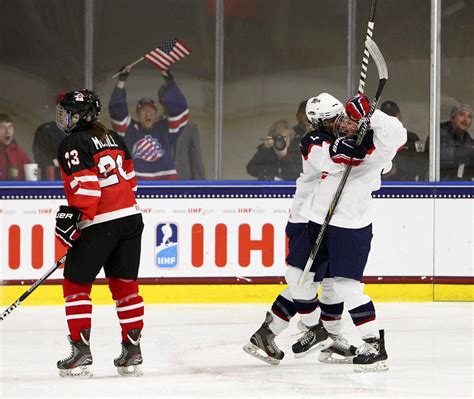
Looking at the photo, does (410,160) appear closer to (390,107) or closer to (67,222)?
(390,107)

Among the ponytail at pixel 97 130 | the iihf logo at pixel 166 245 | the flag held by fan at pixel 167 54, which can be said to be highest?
the flag held by fan at pixel 167 54

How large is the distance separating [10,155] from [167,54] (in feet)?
3.58

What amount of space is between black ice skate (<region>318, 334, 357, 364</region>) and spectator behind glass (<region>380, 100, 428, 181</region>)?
7.91ft

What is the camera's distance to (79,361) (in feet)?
17.2

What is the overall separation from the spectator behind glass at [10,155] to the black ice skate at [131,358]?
2.85 meters

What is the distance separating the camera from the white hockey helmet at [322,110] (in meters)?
5.52

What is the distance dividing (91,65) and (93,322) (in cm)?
178

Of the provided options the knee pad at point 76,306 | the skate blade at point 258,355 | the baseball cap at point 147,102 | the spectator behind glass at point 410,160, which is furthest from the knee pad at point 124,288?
the spectator behind glass at point 410,160

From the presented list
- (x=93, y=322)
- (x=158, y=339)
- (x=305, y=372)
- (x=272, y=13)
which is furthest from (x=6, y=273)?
(x=305, y=372)

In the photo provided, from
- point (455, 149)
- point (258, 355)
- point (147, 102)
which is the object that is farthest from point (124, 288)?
point (455, 149)

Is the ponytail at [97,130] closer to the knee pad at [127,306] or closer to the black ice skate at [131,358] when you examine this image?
the knee pad at [127,306]

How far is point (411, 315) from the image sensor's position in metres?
7.35

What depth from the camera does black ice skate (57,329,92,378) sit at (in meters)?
5.24

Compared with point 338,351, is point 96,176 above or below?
above
